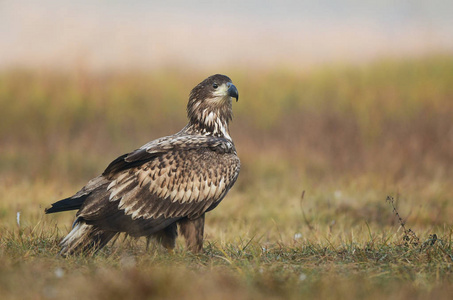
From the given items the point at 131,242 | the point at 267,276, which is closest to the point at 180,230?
the point at 131,242

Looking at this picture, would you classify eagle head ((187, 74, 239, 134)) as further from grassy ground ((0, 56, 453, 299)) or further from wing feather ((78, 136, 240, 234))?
grassy ground ((0, 56, 453, 299))

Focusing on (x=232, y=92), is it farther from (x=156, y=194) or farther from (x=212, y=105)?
(x=156, y=194)

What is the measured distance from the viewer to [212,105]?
6.53 metres

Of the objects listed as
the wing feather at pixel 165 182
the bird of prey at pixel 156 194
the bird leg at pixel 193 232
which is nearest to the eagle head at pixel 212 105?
the bird of prey at pixel 156 194

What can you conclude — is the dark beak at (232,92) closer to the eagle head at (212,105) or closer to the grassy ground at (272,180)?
the eagle head at (212,105)

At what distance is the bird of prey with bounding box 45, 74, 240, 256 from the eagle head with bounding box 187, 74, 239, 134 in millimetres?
556

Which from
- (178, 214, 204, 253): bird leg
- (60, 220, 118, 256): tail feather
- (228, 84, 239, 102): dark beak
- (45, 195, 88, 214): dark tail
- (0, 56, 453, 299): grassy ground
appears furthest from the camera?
(228, 84, 239, 102): dark beak

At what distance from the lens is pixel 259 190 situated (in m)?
10.5

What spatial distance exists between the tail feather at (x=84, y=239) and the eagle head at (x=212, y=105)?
1729 millimetres

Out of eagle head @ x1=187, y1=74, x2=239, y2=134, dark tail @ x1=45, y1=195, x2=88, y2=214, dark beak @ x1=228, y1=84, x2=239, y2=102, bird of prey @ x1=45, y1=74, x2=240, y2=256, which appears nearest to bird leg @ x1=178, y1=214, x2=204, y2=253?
bird of prey @ x1=45, y1=74, x2=240, y2=256

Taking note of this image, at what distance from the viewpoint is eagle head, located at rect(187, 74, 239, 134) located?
21.4 ft

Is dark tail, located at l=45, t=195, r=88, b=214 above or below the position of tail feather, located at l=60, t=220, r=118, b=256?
above

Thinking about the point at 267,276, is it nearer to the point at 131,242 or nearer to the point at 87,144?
the point at 131,242

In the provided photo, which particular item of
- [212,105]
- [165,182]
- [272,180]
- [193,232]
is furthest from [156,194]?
[272,180]
